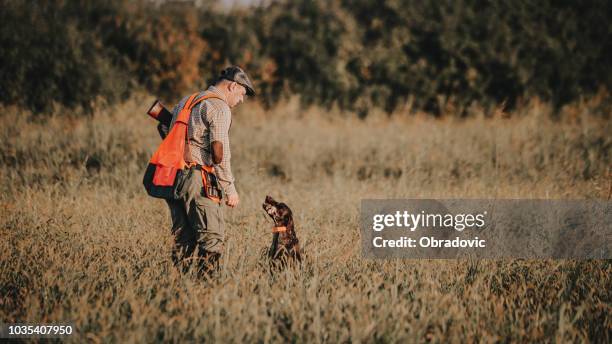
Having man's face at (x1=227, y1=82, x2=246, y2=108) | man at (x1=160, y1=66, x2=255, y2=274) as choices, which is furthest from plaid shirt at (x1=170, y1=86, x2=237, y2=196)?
man's face at (x1=227, y1=82, x2=246, y2=108)

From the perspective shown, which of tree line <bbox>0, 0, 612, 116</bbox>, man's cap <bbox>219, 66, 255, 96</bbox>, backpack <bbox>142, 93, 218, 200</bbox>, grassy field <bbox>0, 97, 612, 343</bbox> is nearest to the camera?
grassy field <bbox>0, 97, 612, 343</bbox>

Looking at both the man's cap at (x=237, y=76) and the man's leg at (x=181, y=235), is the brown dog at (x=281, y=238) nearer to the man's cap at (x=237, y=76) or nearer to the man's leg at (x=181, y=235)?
the man's leg at (x=181, y=235)

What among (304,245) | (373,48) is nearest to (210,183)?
(304,245)

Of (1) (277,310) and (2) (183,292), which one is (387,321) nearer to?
(1) (277,310)

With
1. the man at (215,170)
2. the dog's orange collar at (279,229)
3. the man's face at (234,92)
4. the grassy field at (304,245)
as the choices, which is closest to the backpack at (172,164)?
the man at (215,170)

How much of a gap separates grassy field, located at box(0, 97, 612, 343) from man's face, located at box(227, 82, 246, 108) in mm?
1144

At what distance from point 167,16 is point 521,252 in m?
12.9

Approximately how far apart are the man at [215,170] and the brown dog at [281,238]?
31 cm

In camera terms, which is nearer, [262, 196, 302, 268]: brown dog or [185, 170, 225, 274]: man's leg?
[185, 170, 225, 274]: man's leg

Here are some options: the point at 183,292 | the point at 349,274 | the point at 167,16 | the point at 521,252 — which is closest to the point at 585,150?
the point at 521,252

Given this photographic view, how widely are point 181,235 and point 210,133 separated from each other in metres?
0.90

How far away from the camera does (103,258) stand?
163 inches

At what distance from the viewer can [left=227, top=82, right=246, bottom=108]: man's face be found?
3920mm

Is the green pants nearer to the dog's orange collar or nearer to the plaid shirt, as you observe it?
the plaid shirt
